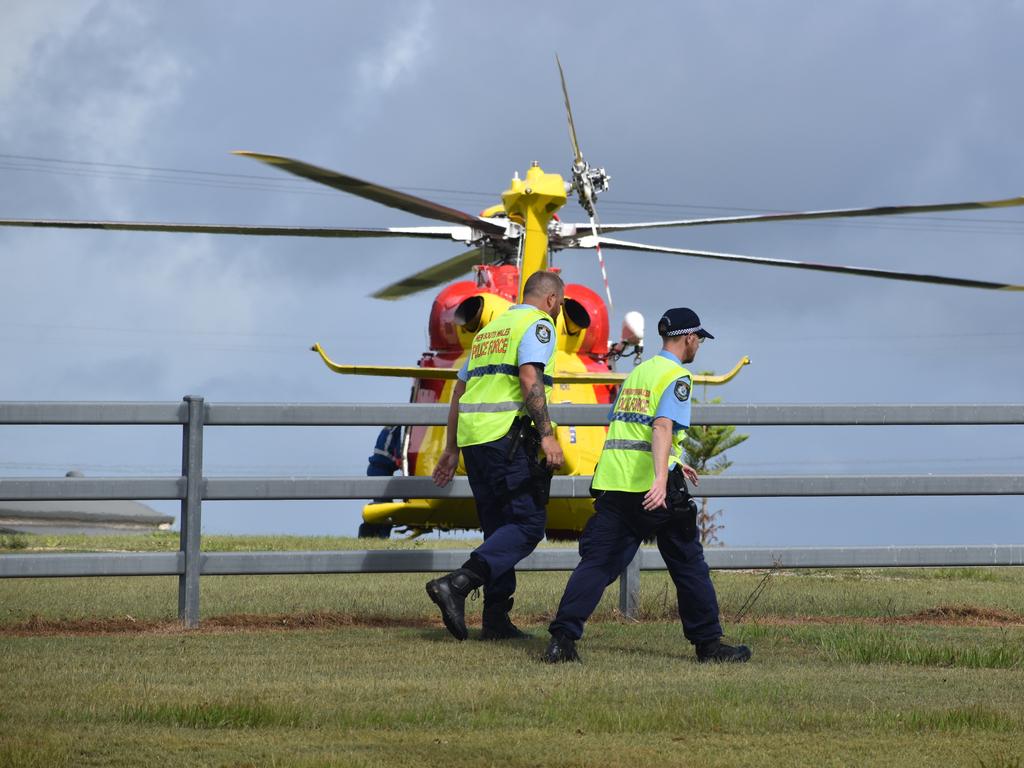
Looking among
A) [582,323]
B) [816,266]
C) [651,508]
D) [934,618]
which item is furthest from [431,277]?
[651,508]

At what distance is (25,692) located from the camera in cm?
599

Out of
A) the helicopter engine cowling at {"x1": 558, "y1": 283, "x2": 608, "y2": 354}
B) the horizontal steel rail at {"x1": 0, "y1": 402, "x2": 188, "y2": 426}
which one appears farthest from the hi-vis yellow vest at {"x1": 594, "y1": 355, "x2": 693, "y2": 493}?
the helicopter engine cowling at {"x1": 558, "y1": 283, "x2": 608, "y2": 354}

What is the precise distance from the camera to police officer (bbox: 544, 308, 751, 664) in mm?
7168

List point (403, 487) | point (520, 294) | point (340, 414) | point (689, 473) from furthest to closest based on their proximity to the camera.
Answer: point (520, 294) → point (403, 487) → point (340, 414) → point (689, 473)

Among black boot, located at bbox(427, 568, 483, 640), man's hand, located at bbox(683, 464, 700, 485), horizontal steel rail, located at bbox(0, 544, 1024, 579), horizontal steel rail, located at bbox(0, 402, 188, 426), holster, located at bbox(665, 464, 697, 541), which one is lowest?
black boot, located at bbox(427, 568, 483, 640)

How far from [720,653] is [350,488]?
2.52 metres

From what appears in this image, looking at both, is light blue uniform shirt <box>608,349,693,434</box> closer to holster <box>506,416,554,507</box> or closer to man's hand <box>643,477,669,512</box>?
man's hand <box>643,477,669,512</box>

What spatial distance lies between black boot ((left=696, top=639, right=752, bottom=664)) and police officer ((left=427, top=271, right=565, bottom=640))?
114 centimetres

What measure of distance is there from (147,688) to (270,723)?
97cm

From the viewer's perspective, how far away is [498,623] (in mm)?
8109

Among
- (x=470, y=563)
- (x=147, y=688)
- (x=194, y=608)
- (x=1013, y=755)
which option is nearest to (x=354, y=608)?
(x=194, y=608)

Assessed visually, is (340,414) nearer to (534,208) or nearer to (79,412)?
(79,412)

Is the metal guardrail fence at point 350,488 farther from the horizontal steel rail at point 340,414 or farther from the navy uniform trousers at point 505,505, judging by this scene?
the navy uniform trousers at point 505,505

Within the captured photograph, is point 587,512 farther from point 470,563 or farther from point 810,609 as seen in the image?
point 470,563
